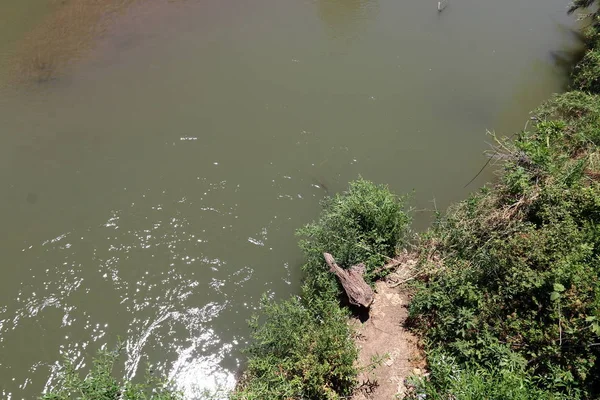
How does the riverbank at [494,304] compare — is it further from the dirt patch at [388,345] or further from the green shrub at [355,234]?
the dirt patch at [388,345]

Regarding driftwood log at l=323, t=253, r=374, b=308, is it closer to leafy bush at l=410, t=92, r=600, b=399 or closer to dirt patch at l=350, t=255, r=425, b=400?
dirt patch at l=350, t=255, r=425, b=400

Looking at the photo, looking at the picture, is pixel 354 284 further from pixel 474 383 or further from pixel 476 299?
pixel 474 383

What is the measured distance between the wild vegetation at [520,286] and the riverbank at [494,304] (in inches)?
0.5

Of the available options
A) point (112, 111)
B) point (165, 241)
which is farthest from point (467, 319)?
point (112, 111)

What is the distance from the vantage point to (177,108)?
8258 mm

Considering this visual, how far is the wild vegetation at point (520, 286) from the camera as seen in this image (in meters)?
4.55

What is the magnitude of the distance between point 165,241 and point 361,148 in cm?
385

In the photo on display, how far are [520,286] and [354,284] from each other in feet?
6.59

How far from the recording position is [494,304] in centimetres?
512

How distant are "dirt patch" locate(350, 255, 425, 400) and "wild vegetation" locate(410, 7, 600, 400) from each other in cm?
24

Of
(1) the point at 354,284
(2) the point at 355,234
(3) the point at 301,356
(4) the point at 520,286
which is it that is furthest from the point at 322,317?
(4) the point at 520,286

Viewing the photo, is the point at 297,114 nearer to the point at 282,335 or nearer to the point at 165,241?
the point at 165,241

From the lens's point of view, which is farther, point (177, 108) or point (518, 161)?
point (177, 108)

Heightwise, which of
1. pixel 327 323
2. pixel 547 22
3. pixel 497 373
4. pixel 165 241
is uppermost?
pixel 547 22
